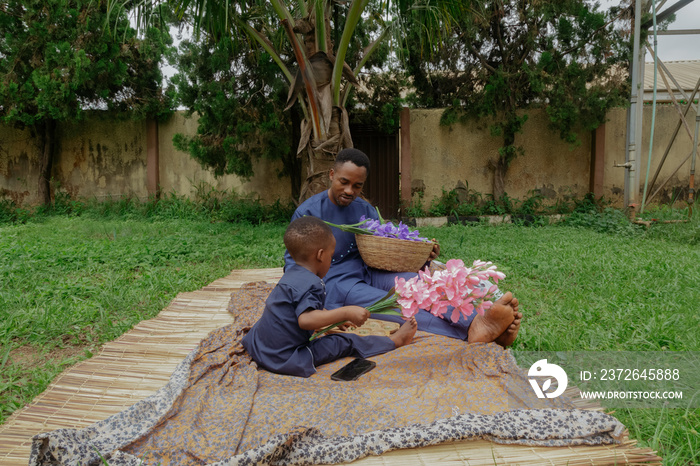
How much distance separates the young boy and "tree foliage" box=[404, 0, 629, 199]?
606cm

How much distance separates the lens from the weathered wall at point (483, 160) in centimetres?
863

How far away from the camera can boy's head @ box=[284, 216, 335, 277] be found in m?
2.43

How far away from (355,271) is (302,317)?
1034 millimetres

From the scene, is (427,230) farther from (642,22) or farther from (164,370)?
(164,370)

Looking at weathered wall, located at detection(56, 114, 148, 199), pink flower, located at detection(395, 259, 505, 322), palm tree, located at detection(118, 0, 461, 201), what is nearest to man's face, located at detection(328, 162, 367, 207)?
pink flower, located at detection(395, 259, 505, 322)

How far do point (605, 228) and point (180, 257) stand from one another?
20.0 ft

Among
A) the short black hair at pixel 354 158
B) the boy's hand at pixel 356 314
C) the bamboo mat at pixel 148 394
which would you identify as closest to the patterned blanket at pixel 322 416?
the bamboo mat at pixel 148 394

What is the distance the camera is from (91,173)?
9000mm

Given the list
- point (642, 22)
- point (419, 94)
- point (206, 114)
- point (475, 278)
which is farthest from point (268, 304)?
point (642, 22)

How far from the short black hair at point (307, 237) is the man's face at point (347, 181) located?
0.74 m

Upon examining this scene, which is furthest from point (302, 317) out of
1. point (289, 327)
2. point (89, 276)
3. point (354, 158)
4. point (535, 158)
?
point (535, 158)

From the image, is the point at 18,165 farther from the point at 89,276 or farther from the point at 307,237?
the point at 307,237

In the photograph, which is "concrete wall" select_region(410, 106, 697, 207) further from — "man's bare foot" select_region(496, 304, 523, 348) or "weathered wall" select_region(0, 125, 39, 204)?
"weathered wall" select_region(0, 125, 39, 204)

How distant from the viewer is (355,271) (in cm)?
326
